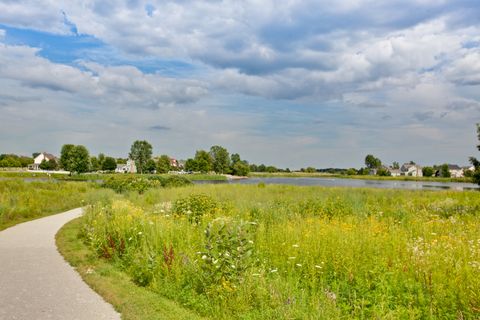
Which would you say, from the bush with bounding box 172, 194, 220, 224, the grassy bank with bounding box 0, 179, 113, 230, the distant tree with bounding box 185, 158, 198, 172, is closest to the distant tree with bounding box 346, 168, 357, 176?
the distant tree with bounding box 185, 158, 198, 172

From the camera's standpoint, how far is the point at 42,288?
6.84 m

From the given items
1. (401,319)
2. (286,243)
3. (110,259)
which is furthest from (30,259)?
(401,319)

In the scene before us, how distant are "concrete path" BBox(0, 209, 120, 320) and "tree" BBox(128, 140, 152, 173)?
100868 millimetres

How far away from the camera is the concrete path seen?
567cm

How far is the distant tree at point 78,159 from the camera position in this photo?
87250mm

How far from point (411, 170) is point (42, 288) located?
6118 inches

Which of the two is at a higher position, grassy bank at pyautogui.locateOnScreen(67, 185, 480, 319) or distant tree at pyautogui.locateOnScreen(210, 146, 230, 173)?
distant tree at pyautogui.locateOnScreen(210, 146, 230, 173)

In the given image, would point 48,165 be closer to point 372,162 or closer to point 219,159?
point 219,159

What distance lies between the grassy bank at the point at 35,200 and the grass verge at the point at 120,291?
228 inches

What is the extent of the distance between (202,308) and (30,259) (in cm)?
571

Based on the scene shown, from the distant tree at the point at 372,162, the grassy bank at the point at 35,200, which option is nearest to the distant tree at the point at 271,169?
the distant tree at the point at 372,162

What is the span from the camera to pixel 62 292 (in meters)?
6.62

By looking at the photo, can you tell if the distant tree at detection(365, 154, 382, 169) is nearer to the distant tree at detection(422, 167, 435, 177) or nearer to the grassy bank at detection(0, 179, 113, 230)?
the distant tree at detection(422, 167, 435, 177)

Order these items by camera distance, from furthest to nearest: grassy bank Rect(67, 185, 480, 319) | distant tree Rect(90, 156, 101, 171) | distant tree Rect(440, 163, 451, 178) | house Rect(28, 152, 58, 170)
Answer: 1. house Rect(28, 152, 58, 170)
2. distant tree Rect(90, 156, 101, 171)
3. distant tree Rect(440, 163, 451, 178)
4. grassy bank Rect(67, 185, 480, 319)
